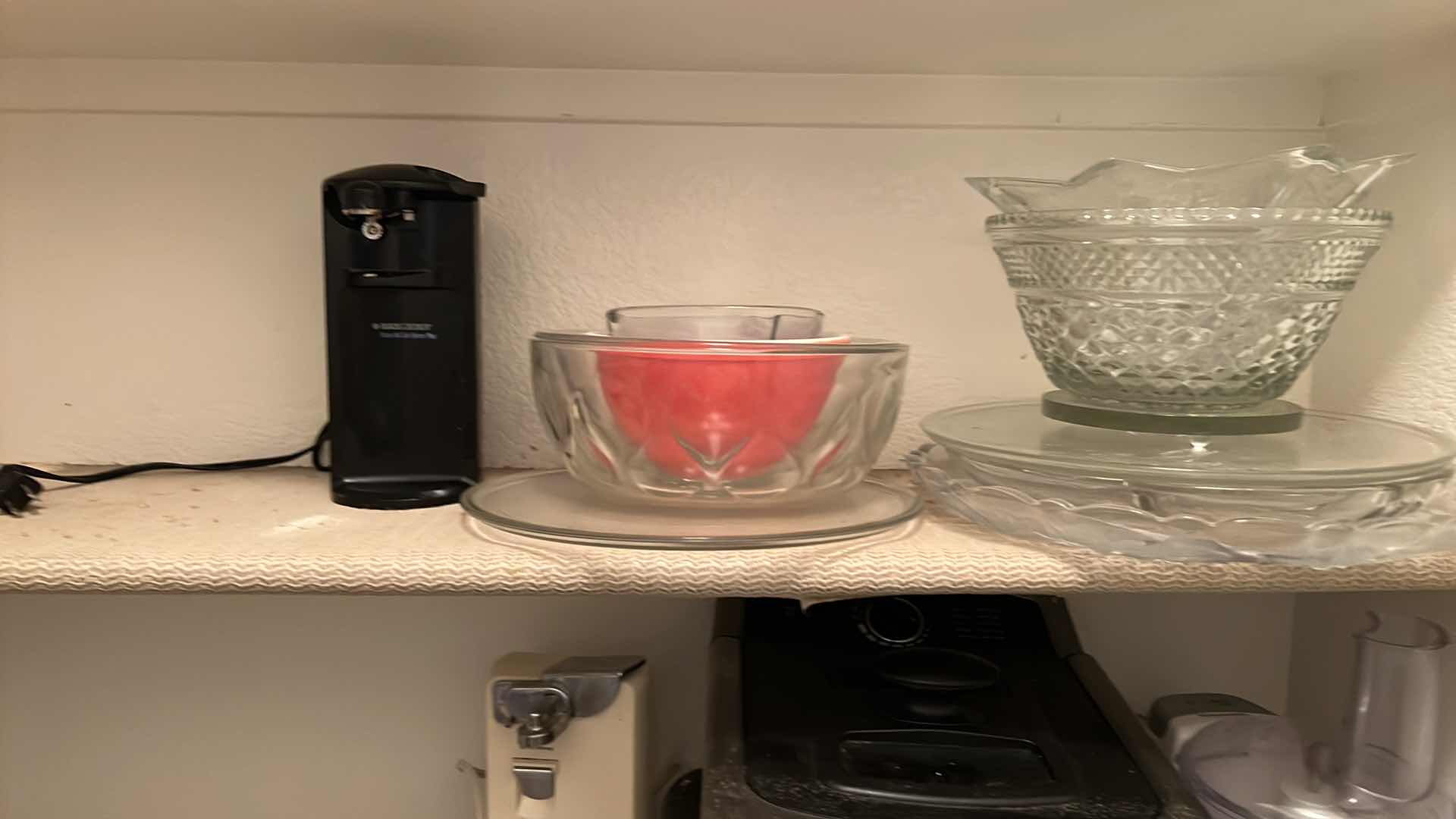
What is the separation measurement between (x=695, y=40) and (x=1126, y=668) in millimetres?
659

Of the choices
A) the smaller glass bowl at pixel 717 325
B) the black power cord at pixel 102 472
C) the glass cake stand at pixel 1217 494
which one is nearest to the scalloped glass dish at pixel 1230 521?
the glass cake stand at pixel 1217 494

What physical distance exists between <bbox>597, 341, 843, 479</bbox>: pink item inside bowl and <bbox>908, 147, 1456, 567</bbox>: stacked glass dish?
0.11 m

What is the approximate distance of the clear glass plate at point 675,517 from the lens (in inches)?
21.3

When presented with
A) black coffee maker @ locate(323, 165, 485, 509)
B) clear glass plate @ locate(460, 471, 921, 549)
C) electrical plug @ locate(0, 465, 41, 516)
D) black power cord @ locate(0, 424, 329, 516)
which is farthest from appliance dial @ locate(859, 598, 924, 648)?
electrical plug @ locate(0, 465, 41, 516)

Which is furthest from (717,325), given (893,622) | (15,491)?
(15,491)

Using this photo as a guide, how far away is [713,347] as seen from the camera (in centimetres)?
55

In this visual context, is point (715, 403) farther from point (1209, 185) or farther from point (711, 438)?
point (1209, 185)

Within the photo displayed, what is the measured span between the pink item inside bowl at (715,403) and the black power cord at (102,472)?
11.5 inches

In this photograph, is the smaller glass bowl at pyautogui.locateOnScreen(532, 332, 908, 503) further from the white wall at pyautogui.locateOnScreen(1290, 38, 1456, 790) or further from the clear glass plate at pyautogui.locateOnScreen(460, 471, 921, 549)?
the white wall at pyautogui.locateOnScreen(1290, 38, 1456, 790)

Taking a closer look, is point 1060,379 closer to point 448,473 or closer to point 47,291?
point 448,473

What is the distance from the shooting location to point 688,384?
556 millimetres

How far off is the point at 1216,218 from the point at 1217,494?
0.16 m

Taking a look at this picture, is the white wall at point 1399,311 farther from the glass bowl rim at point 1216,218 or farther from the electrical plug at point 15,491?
the electrical plug at point 15,491

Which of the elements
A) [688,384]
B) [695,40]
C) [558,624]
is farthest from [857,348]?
[558,624]
